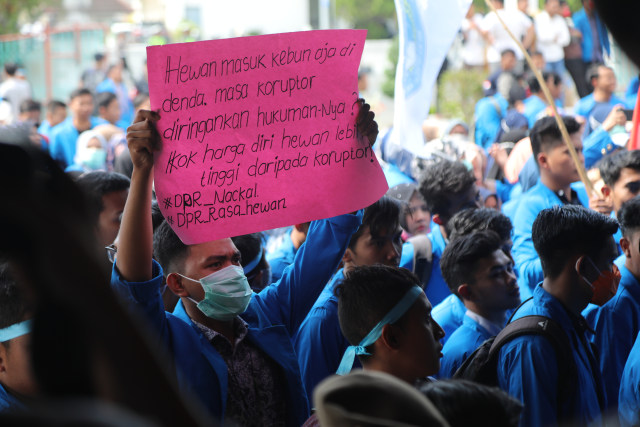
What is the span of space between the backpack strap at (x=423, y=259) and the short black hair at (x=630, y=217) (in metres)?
1.18

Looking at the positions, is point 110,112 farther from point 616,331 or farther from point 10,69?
point 616,331

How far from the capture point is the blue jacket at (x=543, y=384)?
2875 mm

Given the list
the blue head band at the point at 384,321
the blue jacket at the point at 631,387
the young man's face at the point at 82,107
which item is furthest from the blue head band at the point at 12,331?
the young man's face at the point at 82,107

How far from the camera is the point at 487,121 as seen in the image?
10.7 meters

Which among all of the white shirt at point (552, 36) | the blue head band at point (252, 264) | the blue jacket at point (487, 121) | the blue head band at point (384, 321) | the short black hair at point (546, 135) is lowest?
the blue head band at point (384, 321)

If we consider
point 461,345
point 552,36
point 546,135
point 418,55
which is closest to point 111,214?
point 418,55

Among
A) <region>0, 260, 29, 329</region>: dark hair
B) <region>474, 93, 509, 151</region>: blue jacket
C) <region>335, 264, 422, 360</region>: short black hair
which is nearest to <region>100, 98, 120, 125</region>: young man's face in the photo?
<region>474, 93, 509, 151</region>: blue jacket

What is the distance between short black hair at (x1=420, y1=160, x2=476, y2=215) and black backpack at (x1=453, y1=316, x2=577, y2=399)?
83.9 inches

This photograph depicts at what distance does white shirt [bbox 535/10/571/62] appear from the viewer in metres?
13.9

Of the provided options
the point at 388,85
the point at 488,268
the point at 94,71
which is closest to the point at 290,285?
the point at 488,268

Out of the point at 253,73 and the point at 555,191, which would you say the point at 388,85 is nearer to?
the point at 555,191

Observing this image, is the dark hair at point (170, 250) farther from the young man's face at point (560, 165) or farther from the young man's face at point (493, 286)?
the young man's face at point (560, 165)

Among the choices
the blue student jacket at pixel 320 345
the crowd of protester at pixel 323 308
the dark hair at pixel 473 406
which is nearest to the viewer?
the crowd of protester at pixel 323 308

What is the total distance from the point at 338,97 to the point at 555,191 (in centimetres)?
294
